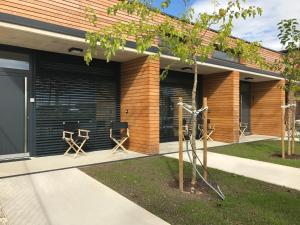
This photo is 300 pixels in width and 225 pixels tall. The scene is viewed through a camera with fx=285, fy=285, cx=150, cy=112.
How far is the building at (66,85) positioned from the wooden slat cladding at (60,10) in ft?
0.07

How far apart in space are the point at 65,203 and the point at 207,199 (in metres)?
2.05

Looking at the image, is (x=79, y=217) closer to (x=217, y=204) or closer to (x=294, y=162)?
(x=217, y=204)

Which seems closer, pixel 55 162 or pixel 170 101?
pixel 55 162

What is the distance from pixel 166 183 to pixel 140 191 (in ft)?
2.09

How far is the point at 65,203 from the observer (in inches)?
157

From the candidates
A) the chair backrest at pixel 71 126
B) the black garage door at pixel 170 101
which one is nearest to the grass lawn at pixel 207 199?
the chair backrest at pixel 71 126

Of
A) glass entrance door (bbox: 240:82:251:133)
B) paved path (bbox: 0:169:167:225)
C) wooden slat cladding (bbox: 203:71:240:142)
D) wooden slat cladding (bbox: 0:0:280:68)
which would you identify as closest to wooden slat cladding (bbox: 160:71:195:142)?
wooden slat cladding (bbox: 203:71:240:142)

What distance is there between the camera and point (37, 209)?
12.3 ft

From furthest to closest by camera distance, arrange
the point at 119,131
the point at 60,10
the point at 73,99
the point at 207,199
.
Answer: the point at 119,131 < the point at 73,99 < the point at 60,10 < the point at 207,199

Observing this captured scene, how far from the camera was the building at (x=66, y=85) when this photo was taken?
21.0ft

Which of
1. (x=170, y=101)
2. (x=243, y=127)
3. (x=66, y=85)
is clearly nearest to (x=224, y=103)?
(x=170, y=101)

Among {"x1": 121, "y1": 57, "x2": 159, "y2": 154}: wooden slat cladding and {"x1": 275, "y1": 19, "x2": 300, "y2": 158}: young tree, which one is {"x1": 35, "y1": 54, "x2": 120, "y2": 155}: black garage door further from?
{"x1": 275, "y1": 19, "x2": 300, "y2": 158}: young tree

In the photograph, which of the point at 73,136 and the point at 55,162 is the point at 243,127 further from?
the point at 55,162

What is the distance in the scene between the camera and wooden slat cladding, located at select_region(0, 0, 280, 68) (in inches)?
236
